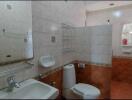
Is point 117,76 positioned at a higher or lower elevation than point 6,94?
lower

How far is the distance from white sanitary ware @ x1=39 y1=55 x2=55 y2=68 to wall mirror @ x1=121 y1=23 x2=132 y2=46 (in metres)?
2.26

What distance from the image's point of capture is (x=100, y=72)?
213 cm

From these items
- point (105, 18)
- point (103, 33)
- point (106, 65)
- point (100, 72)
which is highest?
point (105, 18)

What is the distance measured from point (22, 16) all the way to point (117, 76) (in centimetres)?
287

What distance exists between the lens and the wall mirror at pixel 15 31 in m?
1.07

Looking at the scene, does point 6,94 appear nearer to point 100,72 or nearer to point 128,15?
point 100,72

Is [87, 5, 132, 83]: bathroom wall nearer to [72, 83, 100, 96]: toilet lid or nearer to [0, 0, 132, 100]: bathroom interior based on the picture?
[0, 0, 132, 100]: bathroom interior

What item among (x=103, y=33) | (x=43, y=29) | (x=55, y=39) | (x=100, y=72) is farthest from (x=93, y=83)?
(x=43, y=29)

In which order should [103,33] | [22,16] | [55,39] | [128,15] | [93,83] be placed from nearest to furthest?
1. [22,16]
2. [55,39]
3. [103,33]
4. [93,83]
5. [128,15]

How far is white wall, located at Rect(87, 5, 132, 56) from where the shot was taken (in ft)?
10.1

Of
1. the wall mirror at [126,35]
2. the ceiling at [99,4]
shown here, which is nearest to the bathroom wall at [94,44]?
the ceiling at [99,4]

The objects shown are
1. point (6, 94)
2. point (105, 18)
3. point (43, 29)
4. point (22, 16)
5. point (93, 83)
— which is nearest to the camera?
point (6, 94)

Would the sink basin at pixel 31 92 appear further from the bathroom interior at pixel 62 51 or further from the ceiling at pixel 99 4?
the ceiling at pixel 99 4

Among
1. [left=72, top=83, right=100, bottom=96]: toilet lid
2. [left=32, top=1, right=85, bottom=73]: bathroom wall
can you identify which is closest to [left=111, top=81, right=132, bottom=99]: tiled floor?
[left=72, top=83, right=100, bottom=96]: toilet lid
